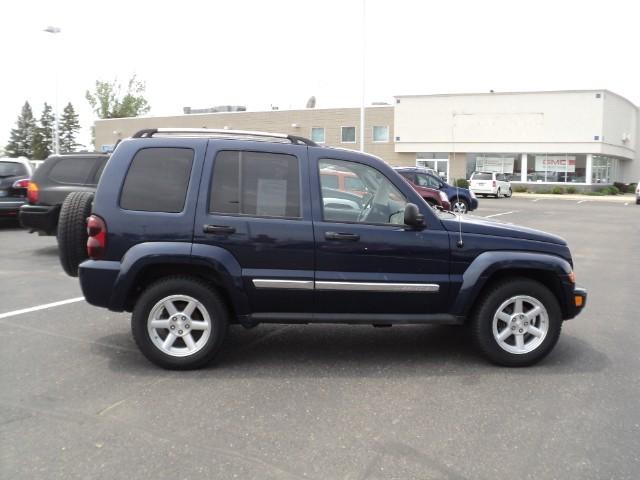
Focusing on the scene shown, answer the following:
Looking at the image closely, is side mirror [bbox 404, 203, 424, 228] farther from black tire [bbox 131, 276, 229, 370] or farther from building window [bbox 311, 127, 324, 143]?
building window [bbox 311, 127, 324, 143]

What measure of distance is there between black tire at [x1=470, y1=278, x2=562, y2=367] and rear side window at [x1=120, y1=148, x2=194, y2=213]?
8.74ft

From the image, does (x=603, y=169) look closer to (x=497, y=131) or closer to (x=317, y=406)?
(x=497, y=131)

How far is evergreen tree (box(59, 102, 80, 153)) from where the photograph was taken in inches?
4308

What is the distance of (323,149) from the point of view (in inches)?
198

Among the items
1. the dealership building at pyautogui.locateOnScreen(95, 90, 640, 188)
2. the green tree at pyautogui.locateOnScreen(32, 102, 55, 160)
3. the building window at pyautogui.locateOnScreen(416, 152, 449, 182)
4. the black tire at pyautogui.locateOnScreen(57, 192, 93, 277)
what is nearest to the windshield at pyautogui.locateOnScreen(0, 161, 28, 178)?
the black tire at pyautogui.locateOnScreen(57, 192, 93, 277)

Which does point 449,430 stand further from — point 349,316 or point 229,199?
point 229,199

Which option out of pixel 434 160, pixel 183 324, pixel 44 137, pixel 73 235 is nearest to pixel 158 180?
pixel 73 235

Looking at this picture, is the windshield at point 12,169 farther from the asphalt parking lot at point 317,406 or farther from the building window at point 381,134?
the building window at point 381,134

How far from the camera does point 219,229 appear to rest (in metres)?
4.77

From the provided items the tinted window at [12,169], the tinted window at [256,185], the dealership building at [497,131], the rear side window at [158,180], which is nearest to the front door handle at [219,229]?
the tinted window at [256,185]

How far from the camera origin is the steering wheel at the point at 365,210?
495 centimetres

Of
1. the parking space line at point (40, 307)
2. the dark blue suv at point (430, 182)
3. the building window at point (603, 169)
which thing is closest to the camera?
the parking space line at point (40, 307)

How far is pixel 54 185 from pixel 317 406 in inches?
335

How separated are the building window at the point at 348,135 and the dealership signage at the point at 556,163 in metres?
13.9
